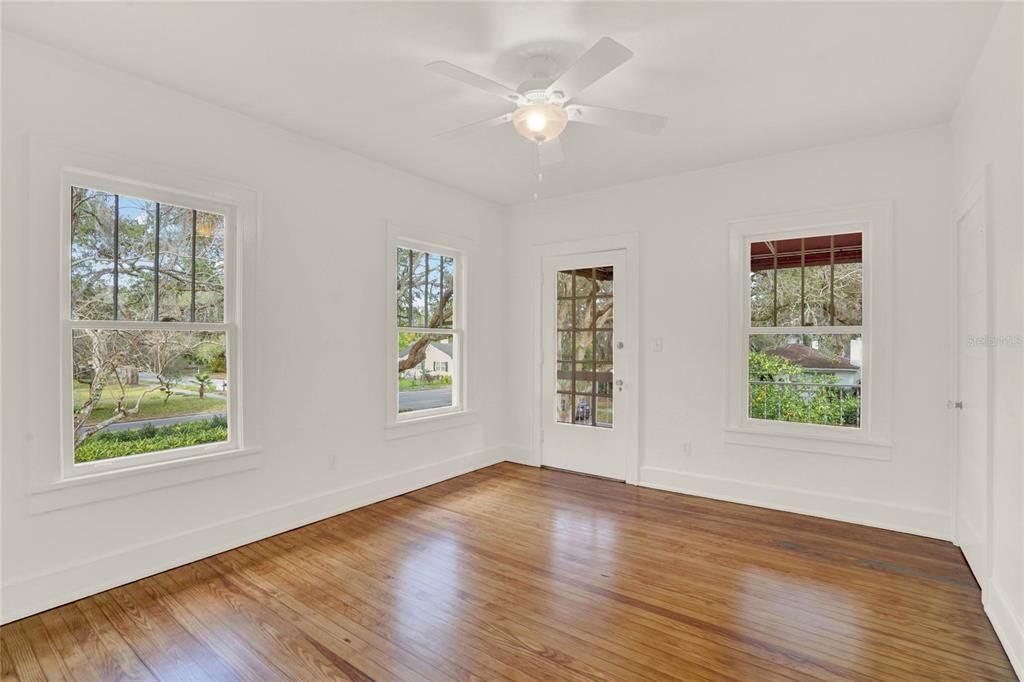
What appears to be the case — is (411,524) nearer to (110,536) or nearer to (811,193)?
(110,536)

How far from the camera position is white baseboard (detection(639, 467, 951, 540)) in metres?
3.34

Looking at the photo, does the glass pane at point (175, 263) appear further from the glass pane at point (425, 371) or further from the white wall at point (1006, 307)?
the white wall at point (1006, 307)

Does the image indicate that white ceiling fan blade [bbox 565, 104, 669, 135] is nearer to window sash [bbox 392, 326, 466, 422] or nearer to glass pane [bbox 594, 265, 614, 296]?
glass pane [bbox 594, 265, 614, 296]

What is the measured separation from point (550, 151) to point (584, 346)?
2.32 metres

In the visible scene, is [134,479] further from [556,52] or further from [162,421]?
[556,52]

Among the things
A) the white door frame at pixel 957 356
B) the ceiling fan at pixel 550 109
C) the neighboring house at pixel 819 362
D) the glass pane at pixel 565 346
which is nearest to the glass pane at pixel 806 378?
the neighboring house at pixel 819 362

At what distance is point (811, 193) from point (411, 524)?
3767 millimetres

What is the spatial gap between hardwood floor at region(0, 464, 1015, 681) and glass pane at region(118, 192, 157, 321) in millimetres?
1477

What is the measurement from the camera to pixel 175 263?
2961 millimetres

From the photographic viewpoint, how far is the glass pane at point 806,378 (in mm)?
3682

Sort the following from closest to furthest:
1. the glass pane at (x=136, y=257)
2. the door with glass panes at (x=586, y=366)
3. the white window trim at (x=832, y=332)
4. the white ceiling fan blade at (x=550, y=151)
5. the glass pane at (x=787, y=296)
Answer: the glass pane at (x=136, y=257), the white ceiling fan blade at (x=550, y=151), the white window trim at (x=832, y=332), the glass pane at (x=787, y=296), the door with glass panes at (x=586, y=366)

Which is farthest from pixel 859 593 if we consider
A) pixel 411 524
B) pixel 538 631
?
pixel 411 524

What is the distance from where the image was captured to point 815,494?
3711 millimetres

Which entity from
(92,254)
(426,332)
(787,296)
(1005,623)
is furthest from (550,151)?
(1005,623)
